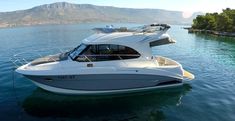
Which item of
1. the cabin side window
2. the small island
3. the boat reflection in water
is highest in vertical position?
the small island

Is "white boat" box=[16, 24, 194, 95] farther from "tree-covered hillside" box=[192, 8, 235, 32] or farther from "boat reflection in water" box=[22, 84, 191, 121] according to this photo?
"tree-covered hillside" box=[192, 8, 235, 32]

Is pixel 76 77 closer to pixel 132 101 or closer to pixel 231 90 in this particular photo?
pixel 132 101

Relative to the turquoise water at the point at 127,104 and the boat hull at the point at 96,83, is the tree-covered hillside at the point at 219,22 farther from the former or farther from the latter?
the boat hull at the point at 96,83

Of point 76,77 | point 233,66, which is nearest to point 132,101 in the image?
point 76,77

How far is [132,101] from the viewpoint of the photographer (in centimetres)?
1312

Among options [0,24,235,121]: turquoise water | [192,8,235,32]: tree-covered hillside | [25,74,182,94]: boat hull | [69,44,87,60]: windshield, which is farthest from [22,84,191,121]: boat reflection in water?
[192,8,235,32]: tree-covered hillside

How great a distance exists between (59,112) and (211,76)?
1088 centimetres

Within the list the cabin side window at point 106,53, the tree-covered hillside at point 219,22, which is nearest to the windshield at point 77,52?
the cabin side window at point 106,53

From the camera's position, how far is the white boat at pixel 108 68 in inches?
508

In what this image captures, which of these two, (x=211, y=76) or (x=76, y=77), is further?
(x=211, y=76)

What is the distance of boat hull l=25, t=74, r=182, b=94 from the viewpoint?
12.9 metres

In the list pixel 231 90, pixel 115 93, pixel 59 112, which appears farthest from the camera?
pixel 231 90

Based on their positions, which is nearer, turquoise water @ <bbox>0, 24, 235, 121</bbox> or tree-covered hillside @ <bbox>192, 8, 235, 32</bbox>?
turquoise water @ <bbox>0, 24, 235, 121</bbox>

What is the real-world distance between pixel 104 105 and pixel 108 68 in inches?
69.5
